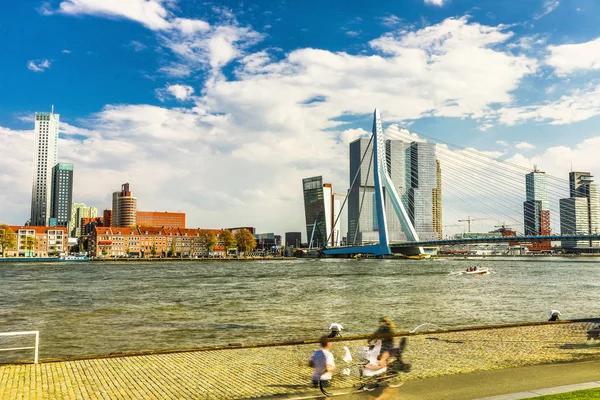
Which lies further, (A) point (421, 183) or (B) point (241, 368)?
(A) point (421, 183)

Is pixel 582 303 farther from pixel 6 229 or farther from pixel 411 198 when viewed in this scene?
pixel 6 229

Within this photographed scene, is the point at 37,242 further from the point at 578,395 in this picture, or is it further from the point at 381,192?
the point at 578,395

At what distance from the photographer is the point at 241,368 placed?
12.2m

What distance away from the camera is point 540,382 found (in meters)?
9.93

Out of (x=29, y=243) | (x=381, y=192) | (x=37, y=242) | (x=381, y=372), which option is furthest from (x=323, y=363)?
(x=37, y=242)

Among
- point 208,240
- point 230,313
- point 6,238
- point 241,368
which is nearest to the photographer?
point 241,368

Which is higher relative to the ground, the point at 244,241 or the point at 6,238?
the point at 6,238

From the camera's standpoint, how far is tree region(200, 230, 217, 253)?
559 ft

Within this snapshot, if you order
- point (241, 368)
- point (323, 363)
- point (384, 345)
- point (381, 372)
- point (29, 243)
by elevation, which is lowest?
point (241, 368)

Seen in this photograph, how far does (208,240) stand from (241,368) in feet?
529

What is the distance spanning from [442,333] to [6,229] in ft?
515

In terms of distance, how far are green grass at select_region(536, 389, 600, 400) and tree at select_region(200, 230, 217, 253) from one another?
164912 mm

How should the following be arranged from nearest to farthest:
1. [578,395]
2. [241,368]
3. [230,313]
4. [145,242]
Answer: [578,395] → [241,368] → [230,313] → [145,242]

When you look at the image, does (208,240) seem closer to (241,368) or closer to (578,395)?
(241,368)
